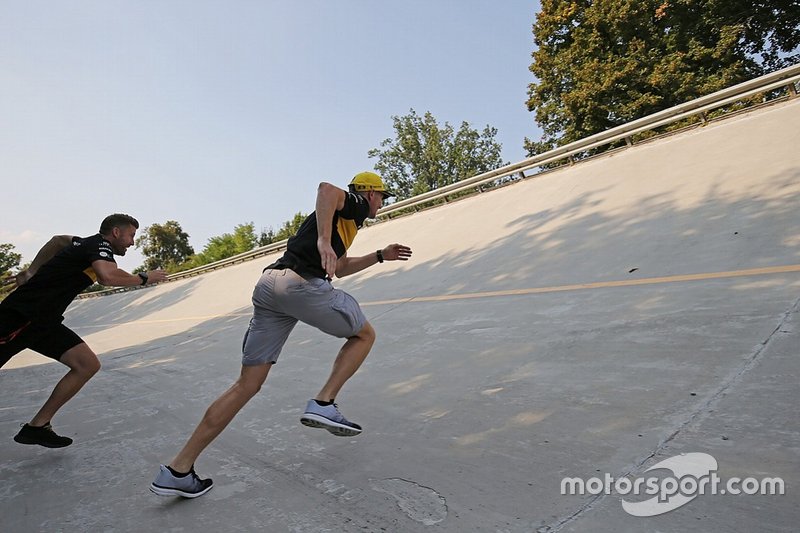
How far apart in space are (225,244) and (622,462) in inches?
2143

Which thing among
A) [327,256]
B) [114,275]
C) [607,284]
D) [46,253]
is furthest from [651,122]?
[46,253]

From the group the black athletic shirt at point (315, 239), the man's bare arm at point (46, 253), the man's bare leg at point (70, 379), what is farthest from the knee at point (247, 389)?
the man's bare arm at point (46, 253)

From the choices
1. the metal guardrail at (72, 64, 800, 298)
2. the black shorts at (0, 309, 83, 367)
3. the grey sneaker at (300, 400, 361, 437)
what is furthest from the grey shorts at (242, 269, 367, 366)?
the metal guardrail at (72, 64, 800, 298)

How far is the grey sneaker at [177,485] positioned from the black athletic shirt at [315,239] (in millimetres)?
1222

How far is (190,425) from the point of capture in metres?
3.86

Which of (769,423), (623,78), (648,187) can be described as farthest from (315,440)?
(623,78)

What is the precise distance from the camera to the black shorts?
350 centimetres

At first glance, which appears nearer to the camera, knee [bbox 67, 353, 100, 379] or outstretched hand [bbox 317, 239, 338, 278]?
outstretched hand [bbox 317, 239, 338, 278]

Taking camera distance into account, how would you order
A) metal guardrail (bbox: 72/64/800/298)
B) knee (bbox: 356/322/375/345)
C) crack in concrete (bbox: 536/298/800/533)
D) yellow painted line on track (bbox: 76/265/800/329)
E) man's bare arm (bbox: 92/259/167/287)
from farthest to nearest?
metal guardrail (bbox: 72/64/800/298), yellow painted line on track (bbox: 76/265/800/329), man's bare arm (bbox: 92/259/167/287), knee (bbox: 356/322/375/345), crack in concrete (bbox: 536/298/800/533)

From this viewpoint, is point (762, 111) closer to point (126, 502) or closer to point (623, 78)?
point (126, 502)

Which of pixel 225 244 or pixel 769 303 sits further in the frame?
pixel 225 244

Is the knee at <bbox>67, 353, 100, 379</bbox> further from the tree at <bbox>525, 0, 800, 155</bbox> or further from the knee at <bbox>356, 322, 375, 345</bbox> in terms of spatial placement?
the tree at <bbox>525, 0, 800, 155</bbox>

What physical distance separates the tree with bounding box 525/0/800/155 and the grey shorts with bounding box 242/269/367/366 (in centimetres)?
2606

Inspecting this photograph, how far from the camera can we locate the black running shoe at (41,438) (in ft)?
11.6
